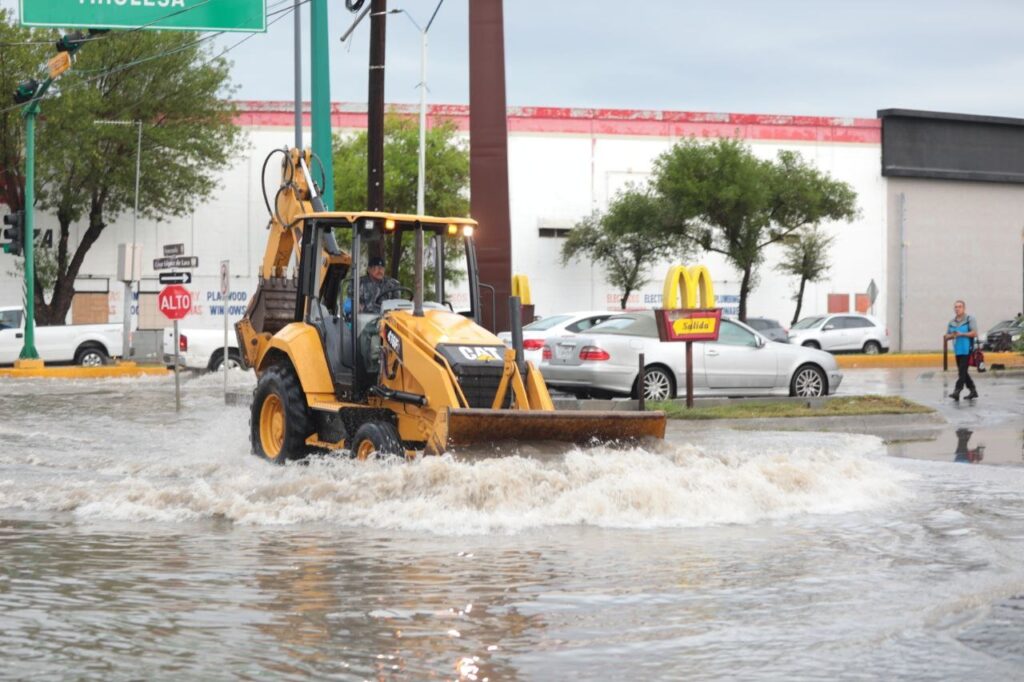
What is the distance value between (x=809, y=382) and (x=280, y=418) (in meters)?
11.8

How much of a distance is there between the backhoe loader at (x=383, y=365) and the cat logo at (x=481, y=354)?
0.5 inches

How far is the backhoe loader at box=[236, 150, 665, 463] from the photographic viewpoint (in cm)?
1234

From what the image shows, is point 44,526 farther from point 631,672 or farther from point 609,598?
point 631,672

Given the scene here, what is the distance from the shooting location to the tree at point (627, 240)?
169ft

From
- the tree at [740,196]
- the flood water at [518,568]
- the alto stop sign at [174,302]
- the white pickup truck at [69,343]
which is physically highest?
the tree at [740,196]

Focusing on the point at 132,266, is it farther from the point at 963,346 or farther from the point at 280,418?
the point at 280,418

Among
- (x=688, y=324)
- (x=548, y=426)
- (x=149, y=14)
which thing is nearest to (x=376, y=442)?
(x=548, y=426)

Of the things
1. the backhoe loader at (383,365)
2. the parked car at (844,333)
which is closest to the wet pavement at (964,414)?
the backhoe loader at (383,365)

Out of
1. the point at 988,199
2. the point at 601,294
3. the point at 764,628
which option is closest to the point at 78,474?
the point at 764,628

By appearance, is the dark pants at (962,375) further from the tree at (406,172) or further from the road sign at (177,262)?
the tree at (406,172)

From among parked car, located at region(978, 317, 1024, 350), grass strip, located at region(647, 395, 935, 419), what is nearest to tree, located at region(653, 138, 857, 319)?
parked car, located at region(978, 317, 1024, 350)

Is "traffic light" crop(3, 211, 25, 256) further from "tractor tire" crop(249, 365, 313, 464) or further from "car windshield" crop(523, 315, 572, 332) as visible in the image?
"tractor tire" crop(249, 365, 313, 464)

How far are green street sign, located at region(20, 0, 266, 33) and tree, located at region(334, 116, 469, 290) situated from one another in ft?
76.8

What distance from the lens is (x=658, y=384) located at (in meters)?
23.2
